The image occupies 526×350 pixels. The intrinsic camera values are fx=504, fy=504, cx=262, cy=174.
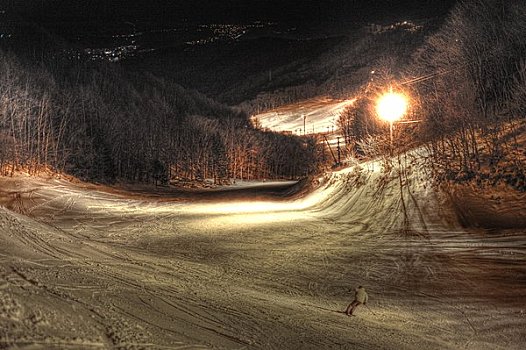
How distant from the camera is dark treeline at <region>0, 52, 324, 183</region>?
60500 mm

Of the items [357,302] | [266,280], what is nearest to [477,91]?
[266,280]

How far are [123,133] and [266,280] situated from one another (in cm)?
7887

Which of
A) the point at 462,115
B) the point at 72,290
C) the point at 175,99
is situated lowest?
the point at 72,290

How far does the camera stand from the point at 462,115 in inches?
1215

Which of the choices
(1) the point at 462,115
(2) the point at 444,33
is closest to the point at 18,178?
(1) the point at 462,115

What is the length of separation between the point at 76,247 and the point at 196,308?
6473 mm

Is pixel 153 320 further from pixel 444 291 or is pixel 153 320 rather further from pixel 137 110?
pixel 137 110

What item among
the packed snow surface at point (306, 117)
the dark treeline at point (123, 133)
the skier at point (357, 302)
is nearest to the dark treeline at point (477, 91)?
the skier at point (357, 302)

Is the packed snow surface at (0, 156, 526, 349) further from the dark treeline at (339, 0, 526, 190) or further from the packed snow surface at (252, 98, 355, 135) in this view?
the packed snow surface at (252, 98, 355, 135)

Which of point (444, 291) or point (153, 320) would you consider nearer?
point (153, 320)

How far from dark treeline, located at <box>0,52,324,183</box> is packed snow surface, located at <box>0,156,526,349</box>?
3159cm

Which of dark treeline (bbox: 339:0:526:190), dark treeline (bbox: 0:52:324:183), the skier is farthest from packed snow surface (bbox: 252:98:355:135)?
the skier

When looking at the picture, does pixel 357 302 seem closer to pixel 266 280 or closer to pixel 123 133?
pixel 266 280

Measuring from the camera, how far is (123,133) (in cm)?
8831
